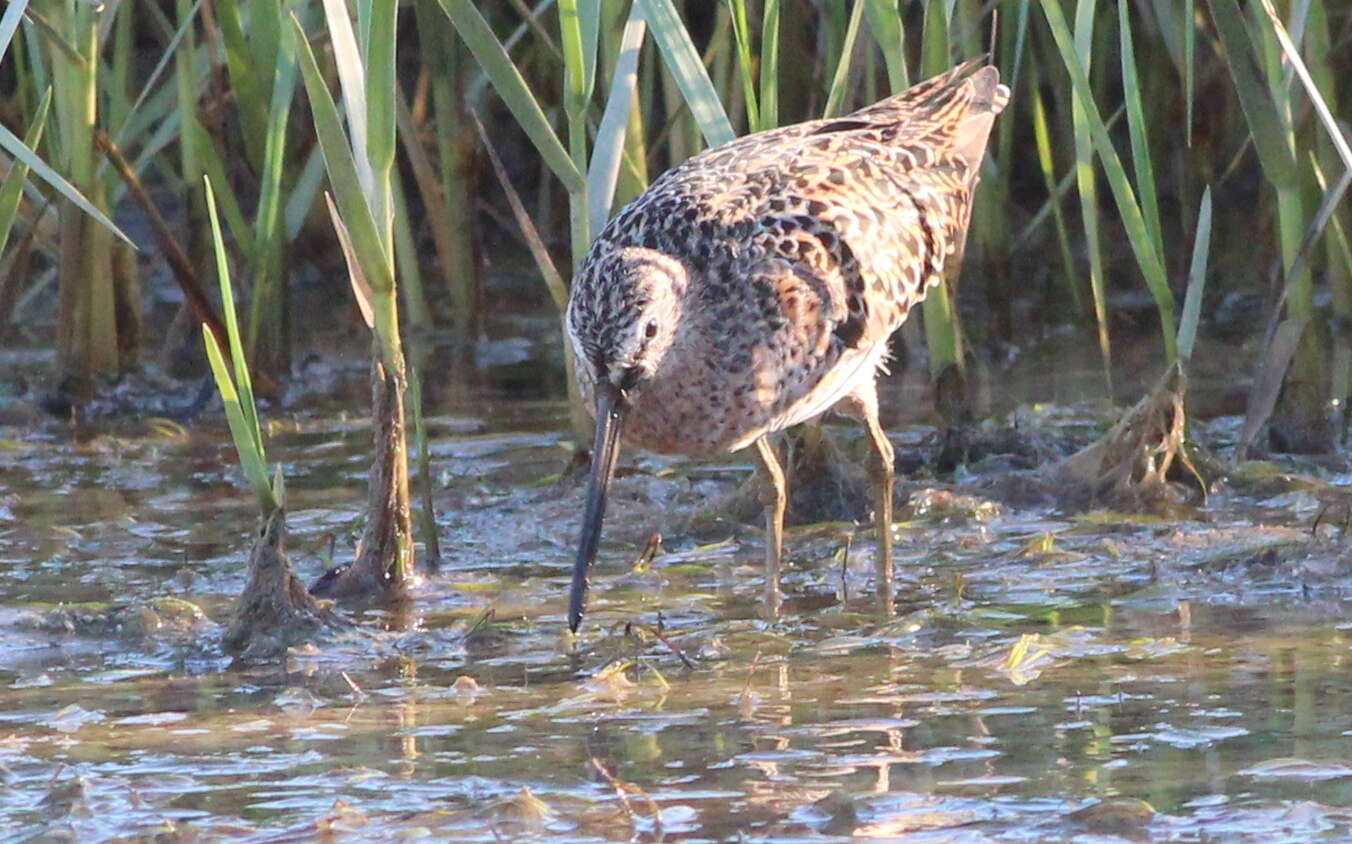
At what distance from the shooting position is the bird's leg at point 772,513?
5520mm

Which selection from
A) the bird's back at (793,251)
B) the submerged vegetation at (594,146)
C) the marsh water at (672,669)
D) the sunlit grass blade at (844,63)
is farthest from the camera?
the sunlit grass blade at (844,63)

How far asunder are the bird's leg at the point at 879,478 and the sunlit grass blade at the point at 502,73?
111 cm

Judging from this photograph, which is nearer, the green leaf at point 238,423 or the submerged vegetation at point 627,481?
the submerged vegetation at point 627,481

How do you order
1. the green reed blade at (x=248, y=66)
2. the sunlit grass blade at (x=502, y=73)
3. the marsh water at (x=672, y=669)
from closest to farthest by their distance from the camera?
the marsh water at (x=672, y=669) → the sunlit grass blade at (x=502, y=73) → the green reed blade at (x=248, y=66)

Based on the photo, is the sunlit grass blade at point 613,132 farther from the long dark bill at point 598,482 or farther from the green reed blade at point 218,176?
the green reed blade at point 218,176

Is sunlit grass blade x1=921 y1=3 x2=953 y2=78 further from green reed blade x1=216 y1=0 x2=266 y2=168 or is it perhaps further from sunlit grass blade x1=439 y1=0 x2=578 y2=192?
green reed blade x1=216 y1=0 x2=266 y2=168

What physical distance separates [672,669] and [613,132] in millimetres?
1532

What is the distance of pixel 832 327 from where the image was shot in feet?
18.0

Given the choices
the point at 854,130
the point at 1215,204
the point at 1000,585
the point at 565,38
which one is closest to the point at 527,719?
the point at 1000,585

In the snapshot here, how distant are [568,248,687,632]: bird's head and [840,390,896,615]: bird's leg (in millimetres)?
961

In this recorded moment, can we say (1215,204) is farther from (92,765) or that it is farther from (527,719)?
(92,765)

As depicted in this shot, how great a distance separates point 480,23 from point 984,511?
6.72ft

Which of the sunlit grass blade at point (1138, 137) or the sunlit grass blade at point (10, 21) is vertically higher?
the sunlit grass blade at point (10, 21)

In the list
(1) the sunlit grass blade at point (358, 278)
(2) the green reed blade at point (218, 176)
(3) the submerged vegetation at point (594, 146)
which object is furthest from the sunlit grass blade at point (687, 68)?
(2) the green reed blade at point (218, 176)
